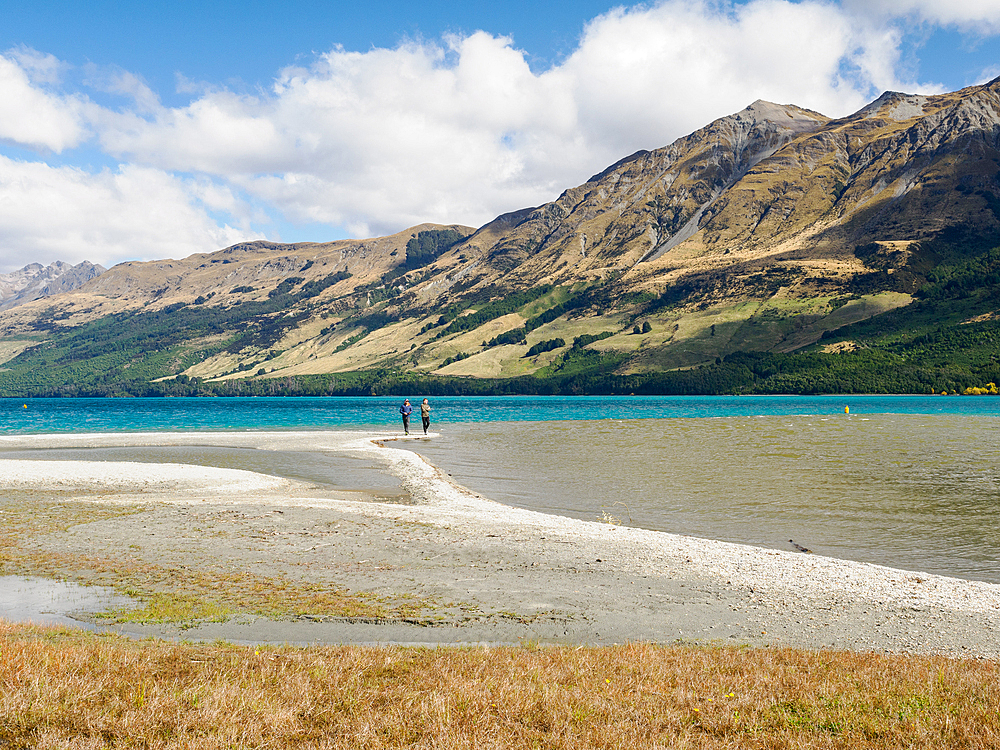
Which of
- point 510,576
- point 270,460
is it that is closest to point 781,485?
point 510,576

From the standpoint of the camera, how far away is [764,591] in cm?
1820

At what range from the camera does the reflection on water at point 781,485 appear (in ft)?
87.9

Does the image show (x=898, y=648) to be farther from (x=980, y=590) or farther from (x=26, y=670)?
(x=26, y=670)

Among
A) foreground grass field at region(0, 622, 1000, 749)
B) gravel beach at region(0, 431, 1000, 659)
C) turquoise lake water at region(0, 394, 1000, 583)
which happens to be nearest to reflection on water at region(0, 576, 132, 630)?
gravel beach at region(0, 431, 1000, 659)

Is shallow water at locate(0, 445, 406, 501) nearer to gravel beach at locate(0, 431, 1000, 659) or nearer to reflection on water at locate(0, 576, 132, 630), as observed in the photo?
gravel beach at locate(0, 431, 1000, 659)

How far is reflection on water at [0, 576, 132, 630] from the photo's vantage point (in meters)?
14.7

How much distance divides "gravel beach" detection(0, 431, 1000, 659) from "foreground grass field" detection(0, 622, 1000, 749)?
301 centimetres

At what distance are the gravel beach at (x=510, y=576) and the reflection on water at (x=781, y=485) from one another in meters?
4.48

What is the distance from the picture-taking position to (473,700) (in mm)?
9094

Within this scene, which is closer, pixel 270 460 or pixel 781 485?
pixel 781 485

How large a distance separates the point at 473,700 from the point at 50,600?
12.9 meters

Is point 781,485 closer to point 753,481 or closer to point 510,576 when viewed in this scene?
point 753,481

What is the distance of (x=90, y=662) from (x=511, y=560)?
1340 centimetres

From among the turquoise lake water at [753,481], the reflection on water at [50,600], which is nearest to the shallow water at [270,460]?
the turquoise lake water at [753,481]
